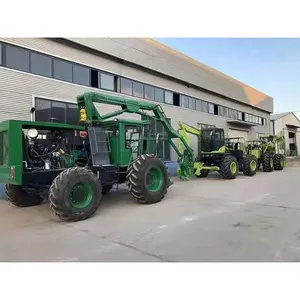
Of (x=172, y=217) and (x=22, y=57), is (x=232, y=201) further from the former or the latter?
(x=22, y=57)

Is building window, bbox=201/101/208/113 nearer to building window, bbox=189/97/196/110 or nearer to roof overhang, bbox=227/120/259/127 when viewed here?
building window, bbox=189/97/196/110

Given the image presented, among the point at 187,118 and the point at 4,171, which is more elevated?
the point at 187,118

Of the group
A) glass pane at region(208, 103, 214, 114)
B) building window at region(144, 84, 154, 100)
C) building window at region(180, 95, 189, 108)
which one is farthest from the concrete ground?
glass pane at region(208, 103, 214, 114)

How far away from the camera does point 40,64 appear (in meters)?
12.8

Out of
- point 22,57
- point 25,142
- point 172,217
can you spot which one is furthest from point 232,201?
point 22,57

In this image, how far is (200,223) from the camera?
6238 millimetres

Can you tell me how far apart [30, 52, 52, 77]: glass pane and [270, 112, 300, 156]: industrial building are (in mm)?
40970

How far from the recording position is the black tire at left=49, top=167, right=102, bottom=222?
6.29 metres

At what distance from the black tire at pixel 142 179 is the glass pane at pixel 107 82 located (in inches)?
330

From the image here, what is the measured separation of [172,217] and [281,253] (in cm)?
282

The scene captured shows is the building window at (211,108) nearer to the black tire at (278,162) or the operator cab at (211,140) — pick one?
the black tire at (278,162)

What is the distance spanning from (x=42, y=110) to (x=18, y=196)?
5.68 metres

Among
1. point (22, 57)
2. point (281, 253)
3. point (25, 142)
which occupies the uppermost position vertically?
point (22, 57)

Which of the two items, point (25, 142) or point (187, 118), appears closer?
point (25, 142)
